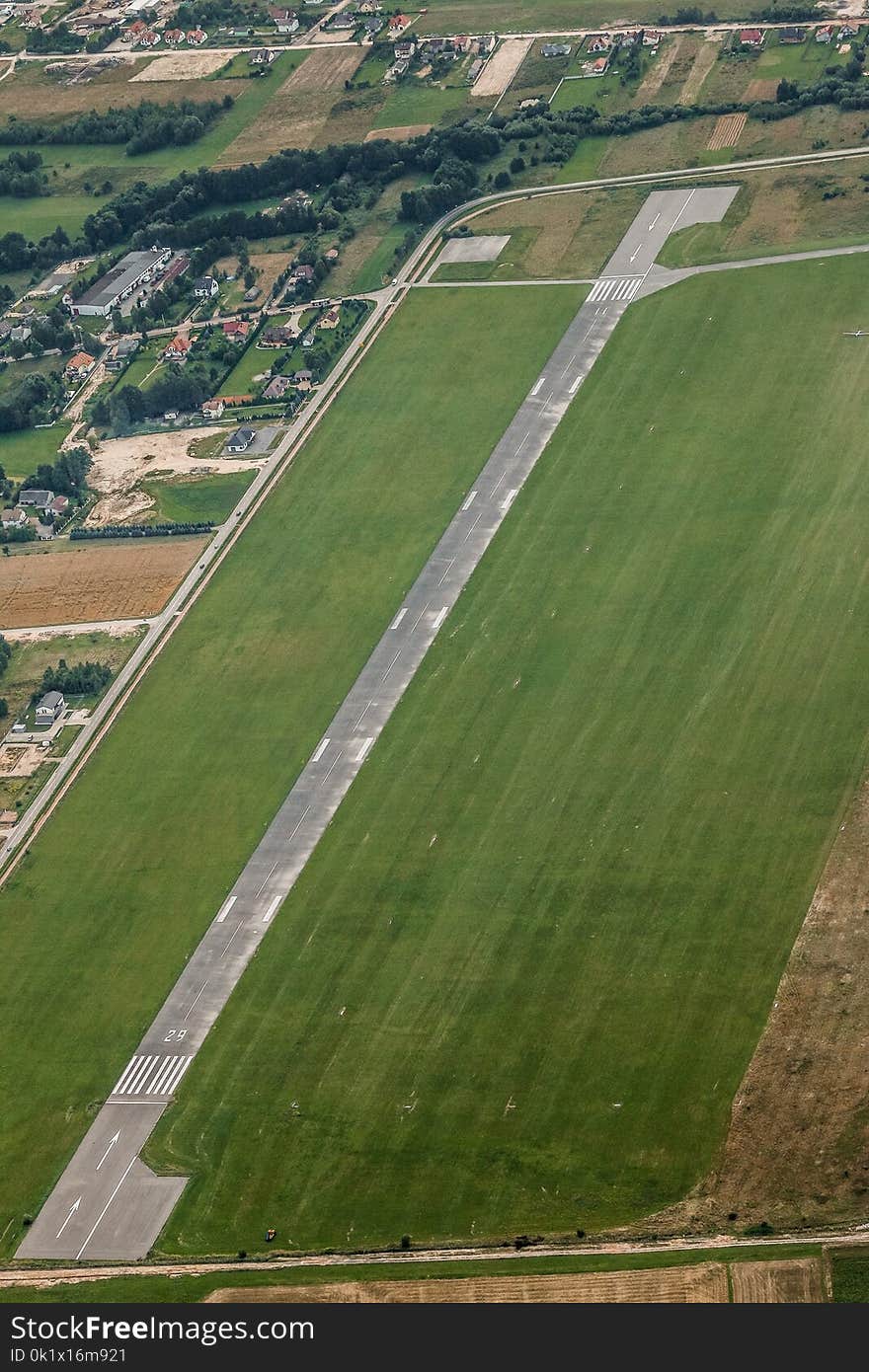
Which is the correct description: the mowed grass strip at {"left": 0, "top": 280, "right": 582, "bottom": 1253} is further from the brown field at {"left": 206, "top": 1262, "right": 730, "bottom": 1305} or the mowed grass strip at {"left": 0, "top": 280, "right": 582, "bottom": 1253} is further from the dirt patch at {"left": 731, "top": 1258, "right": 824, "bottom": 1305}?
the dirt patch at {"left": 731, "top": 1258, "right": 824, "bottom": 1305}

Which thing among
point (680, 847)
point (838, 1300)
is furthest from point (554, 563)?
point (838, 1300)

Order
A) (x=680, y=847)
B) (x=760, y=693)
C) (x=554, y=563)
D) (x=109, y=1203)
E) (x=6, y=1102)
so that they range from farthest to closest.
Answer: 1. (x=554, y=563)
2. (x=760, y=693)
3. (x=680, y=847)
4. (x=6, y=1102)
5. (x=109, y=1203)

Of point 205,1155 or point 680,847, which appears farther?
point 680,847

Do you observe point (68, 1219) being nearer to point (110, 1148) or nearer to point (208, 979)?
point (110, 1148)

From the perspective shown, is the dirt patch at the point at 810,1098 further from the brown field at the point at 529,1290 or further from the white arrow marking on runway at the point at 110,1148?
the white arrow marking on runway at the point at 110,1148

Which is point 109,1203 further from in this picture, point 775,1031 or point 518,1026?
point 775,1031

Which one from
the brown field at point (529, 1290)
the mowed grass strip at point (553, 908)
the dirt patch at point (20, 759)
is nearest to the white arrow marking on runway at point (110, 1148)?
the mowed grass strip at point (553, 908)

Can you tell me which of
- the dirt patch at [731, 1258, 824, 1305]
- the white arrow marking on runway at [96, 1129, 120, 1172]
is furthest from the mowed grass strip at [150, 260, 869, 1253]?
the dirt patch at [731, 1258, 824, 1305]
